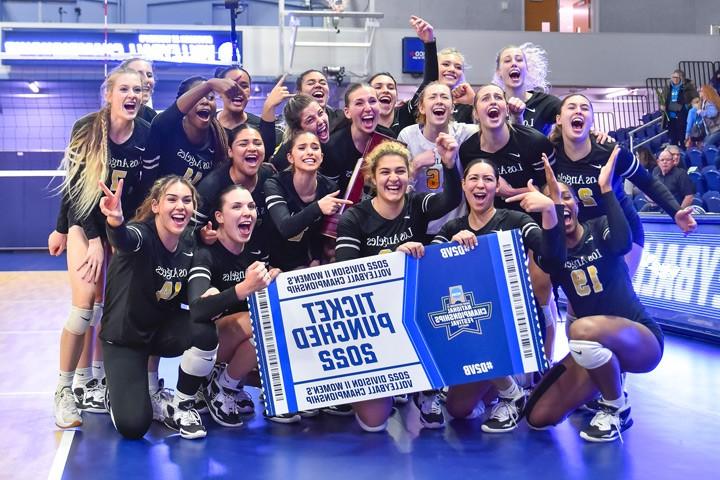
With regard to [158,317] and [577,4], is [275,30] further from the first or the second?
[158,317]

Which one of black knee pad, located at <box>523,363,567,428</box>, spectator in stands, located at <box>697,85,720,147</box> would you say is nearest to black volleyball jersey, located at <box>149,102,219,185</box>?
black knee pad, located at <box>523,363,567,428</box>

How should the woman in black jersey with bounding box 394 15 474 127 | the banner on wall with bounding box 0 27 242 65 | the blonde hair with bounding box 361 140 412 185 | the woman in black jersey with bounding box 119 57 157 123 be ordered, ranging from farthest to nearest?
the banner on wall with bounding box 0 27 242 65
the woman in black jersey with bounding box 394 15 474 127
the woman in black jersey with bounding box 119 57 157 123
the blonde hair with bounding box 361 140 412 185

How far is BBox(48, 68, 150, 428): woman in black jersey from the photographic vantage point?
4.25 meters

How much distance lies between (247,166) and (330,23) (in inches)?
470

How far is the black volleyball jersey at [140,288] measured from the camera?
13.3 ft

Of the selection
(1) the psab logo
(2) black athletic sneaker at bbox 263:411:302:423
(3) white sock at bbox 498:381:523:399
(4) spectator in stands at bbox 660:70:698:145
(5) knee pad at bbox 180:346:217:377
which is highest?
(4) spectator in stands at bbox 660:70:698:145

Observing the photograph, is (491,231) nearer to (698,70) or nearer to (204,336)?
(204,336)

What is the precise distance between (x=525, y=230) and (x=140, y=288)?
2010 mm

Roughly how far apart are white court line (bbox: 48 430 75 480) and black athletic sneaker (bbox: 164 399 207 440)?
→ 0.48m

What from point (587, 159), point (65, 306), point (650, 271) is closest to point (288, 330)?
point (587, 159)

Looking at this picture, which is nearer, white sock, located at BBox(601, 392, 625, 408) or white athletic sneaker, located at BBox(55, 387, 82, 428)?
white sock, located at BBox(601, 392, 625, 408)

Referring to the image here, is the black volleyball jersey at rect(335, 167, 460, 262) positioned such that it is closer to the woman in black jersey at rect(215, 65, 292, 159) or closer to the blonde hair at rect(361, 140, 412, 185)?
the blonde hair at rect(361, 140, 412, 185)

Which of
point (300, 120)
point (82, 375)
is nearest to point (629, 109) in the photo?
point (300, 120)

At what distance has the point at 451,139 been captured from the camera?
4000 millimetres
